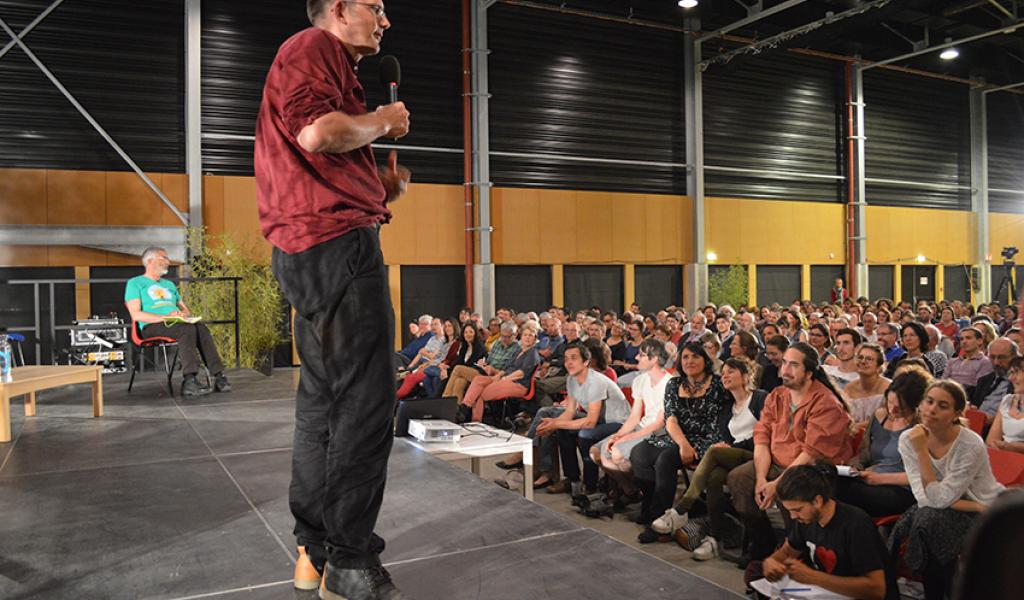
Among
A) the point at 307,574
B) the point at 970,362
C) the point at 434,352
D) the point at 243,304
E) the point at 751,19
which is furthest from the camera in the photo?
the point at 751,19

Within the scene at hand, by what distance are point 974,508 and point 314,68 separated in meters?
2.99

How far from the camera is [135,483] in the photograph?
9.11 ft

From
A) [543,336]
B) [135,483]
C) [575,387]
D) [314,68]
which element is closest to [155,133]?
[543,336]

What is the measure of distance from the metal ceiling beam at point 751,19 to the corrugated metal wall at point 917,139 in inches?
201

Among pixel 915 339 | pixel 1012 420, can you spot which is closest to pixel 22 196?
pixel 915 339

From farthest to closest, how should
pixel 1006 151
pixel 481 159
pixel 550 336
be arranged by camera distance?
pixel 1006 151, pixel 481 159, pixel 550 336

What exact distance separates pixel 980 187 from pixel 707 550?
61.6 ft

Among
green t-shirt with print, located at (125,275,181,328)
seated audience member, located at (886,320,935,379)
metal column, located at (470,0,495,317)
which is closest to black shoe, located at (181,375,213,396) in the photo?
green t-shirt with print, located at (125,275,181,328)

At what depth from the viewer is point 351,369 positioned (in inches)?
60.7

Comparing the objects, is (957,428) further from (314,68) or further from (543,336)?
(543,336)

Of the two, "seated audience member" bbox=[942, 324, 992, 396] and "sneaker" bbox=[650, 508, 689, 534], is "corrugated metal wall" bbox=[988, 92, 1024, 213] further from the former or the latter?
"sneaker" bbox=[650, 508, 689, 534]

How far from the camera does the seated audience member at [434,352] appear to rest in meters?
8.24

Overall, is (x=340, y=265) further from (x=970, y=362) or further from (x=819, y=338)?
(x=819, y=338)

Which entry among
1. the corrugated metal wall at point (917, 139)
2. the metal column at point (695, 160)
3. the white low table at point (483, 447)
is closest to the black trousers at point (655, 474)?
the white low table at point (483, 447)
